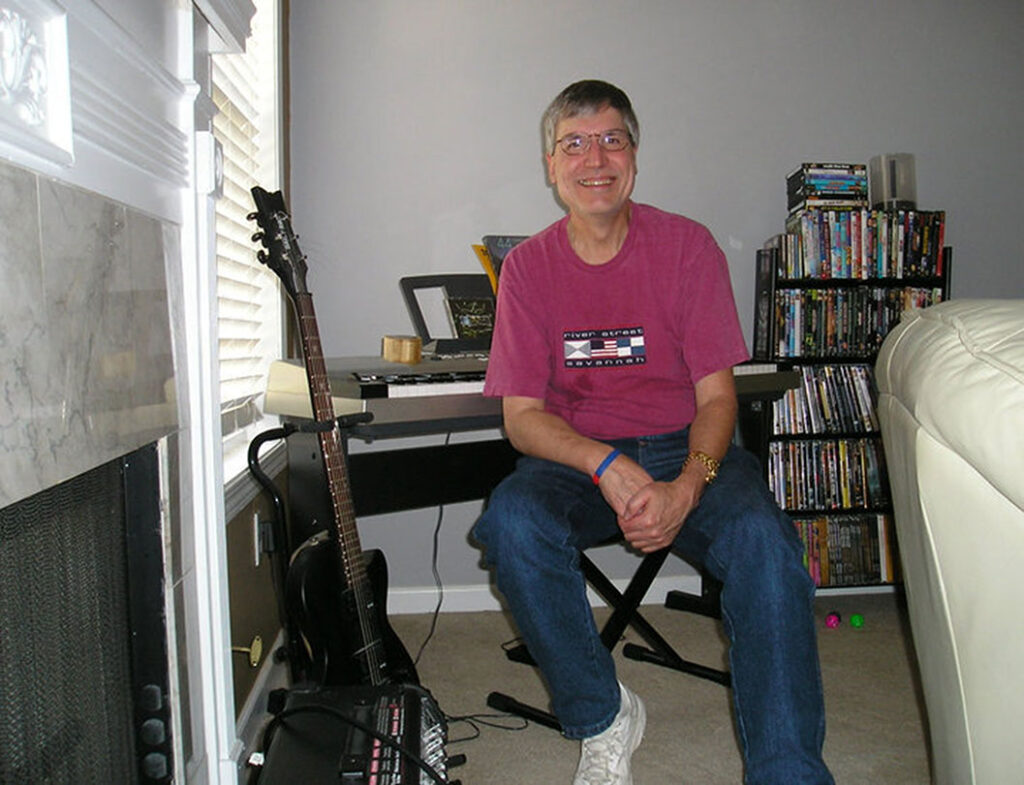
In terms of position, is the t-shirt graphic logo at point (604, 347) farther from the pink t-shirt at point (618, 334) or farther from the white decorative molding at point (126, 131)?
the white decorative molding at point (126, 131)

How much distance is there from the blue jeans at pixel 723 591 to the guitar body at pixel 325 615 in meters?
0.33

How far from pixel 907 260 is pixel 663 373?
1.39 metres

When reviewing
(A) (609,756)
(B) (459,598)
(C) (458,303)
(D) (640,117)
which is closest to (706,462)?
(A) (609,756)

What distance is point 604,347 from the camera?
166cm

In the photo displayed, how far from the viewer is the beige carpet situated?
1640mm

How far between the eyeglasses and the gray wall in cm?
98

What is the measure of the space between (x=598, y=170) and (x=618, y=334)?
33 cm

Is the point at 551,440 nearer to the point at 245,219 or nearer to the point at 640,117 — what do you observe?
the point at 245,219

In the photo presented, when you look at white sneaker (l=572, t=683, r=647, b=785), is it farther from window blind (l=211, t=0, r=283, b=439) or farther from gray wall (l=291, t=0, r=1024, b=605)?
gray wall (l=291, t=0, r=1024, b=605)

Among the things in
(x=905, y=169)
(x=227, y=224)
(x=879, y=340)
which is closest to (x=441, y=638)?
(x=227, y=224)

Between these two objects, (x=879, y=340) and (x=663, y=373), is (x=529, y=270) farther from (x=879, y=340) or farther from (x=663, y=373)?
(x=879, y=340)

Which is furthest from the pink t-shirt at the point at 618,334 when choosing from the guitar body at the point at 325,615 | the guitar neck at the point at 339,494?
the guitar body at the point at 325,615

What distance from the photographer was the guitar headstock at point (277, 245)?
1.64 meters

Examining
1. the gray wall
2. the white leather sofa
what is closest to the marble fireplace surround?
the white leather sofa
